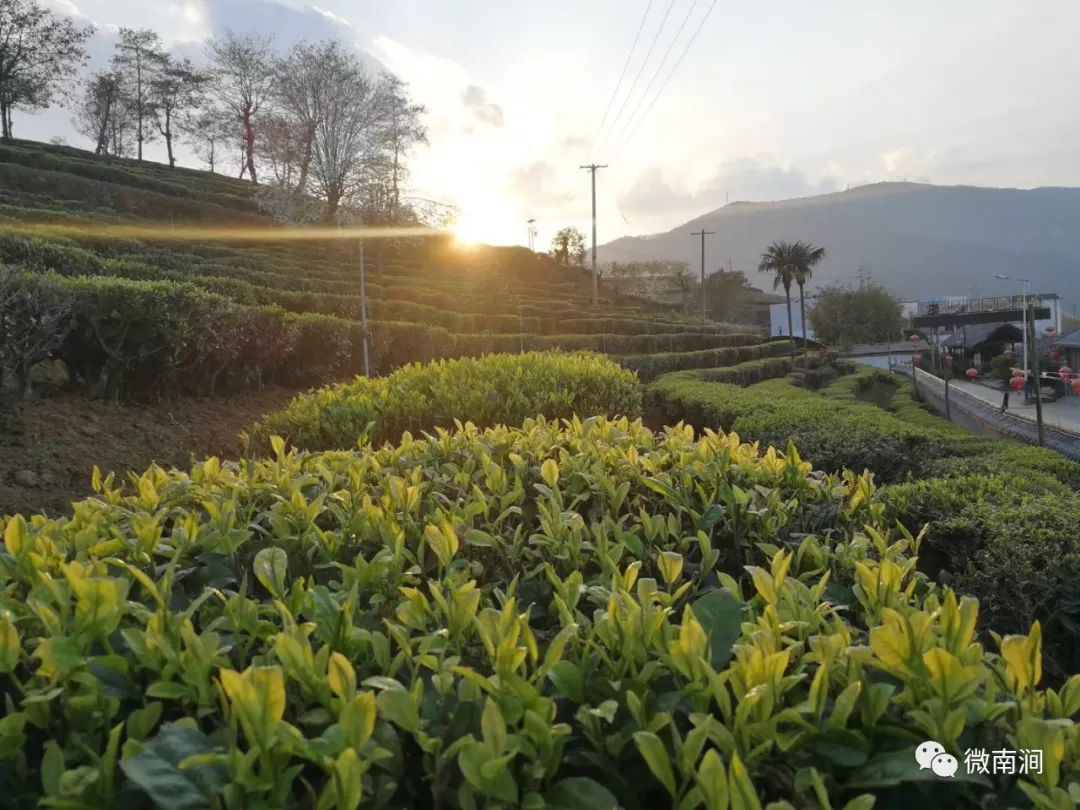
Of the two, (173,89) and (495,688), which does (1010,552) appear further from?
(173,89)

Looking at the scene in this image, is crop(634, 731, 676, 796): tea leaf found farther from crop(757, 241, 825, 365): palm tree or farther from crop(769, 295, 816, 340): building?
crop(769, 295, 816, 340): building

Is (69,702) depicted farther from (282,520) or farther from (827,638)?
(827,638)

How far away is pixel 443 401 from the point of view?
17.7 ft

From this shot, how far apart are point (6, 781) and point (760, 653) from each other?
118 cm

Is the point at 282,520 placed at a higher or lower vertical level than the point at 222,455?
higher

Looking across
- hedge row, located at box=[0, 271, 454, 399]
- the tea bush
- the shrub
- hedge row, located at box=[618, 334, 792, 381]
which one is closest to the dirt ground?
hedge row, located at box=[0, 271, 454, 399]

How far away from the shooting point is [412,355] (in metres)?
12.6

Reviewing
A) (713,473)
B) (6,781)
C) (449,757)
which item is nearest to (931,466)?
(713,473)

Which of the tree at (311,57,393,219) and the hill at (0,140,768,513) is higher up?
the tree at (311,57,393,219)
